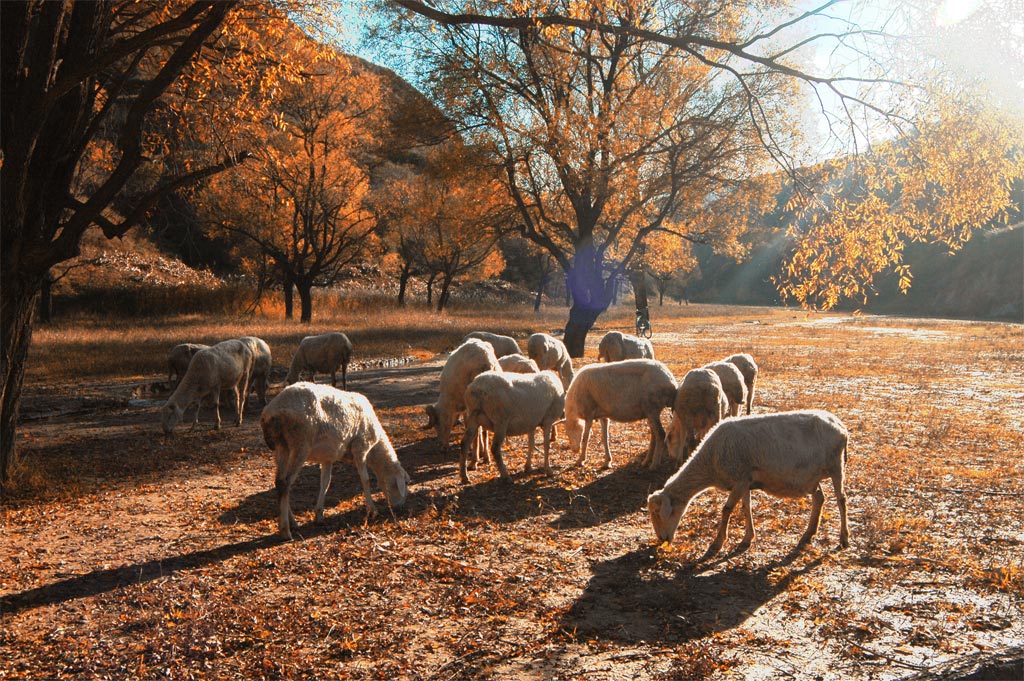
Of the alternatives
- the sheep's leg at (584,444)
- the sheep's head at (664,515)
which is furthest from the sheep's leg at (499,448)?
the sheep's head at (664,515)

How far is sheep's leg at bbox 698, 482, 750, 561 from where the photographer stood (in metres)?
6.88

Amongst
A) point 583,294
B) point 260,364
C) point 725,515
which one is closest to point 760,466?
point 725,515

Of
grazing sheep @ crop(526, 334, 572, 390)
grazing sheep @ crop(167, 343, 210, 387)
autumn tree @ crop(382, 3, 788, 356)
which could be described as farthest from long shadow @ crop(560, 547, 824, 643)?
autumn tree @ crop(382, 3, 788, 356)

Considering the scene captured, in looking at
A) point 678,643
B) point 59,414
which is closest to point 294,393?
point 678,643

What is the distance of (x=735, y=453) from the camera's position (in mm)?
6922

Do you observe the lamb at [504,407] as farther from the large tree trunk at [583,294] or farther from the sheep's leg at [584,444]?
the large tree trunk at [583,294]

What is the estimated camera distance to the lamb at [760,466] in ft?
22.4

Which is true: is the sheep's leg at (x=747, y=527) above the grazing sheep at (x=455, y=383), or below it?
below

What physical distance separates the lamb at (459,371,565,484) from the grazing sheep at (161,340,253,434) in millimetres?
5027

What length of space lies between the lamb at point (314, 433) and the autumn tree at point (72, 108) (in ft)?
8.96

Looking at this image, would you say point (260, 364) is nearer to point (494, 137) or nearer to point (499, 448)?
point (499, 448)

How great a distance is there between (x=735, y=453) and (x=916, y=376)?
52.4 feet

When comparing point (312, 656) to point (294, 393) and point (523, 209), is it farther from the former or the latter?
point (523, 209)

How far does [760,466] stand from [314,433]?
4103 millimetres
